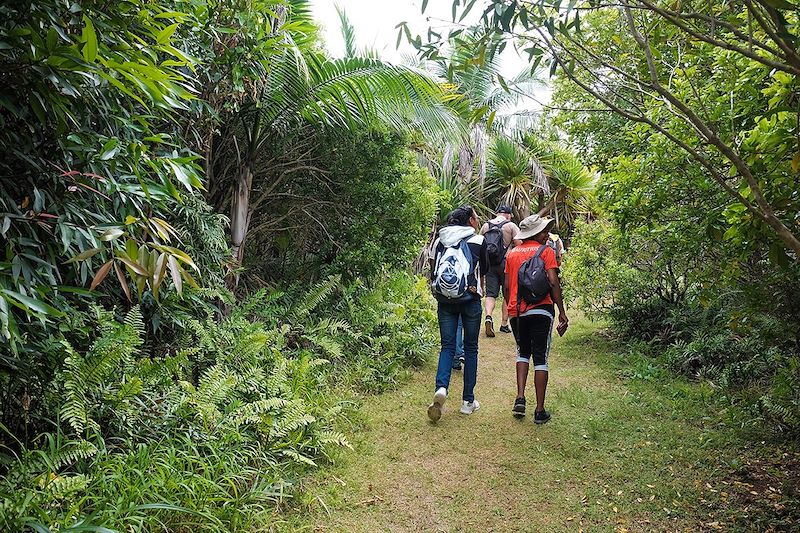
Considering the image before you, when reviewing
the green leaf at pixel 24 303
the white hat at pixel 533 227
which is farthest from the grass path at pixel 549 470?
the green leaf at pixel 24 303

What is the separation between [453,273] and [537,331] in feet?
2.83

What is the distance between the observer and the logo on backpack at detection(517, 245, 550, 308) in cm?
442

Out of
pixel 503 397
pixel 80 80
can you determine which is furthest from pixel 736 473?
pixel 80 80

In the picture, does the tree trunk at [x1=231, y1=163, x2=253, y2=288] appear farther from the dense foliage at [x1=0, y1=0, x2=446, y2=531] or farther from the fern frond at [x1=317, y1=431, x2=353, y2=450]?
the fern frond at [x1=317, y1=431, x2=353, y2=450]

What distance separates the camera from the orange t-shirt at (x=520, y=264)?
450 cm

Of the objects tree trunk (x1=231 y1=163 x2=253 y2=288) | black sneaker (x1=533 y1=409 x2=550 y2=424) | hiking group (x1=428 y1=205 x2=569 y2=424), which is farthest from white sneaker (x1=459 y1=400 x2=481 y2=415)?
tree trunk (x1=231 y1=163 x2=253 y2=288)

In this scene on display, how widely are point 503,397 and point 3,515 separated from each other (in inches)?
161

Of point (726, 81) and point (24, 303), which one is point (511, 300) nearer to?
point (726, 81)

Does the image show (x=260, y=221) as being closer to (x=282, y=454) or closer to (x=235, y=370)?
(x=235, y=370)

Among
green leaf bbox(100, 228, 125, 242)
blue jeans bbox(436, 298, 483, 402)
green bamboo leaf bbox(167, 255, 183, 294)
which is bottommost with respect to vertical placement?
blue jeans bbox(436, 298, 483, 402)

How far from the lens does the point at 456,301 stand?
471 centimetres

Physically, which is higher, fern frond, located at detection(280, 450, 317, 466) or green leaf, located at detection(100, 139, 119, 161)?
green leaf, located at detection(100, 139, 119, 161)

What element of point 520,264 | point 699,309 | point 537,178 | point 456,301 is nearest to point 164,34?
point 456,301

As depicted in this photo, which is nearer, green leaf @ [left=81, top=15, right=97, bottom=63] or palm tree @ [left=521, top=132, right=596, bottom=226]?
green leaf @ [left=81, top=15, right=97, bottom=63]
